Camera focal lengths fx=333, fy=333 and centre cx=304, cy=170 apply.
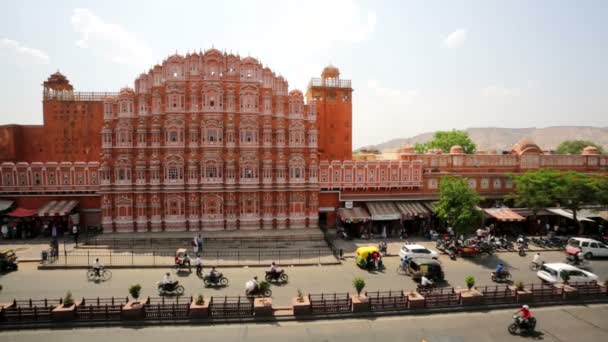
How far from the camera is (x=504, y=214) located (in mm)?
33219

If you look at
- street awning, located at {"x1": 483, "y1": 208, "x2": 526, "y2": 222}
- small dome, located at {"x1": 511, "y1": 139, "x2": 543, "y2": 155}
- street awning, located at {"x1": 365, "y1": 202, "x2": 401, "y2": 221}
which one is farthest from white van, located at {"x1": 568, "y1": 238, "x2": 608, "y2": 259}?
small dome, located at {"x1": 511, "y1": 139, "x2": 543, "y2": 155}

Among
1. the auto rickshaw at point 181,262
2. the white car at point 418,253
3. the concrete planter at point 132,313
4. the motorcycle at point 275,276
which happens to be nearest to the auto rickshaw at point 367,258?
the white car at point 418,253

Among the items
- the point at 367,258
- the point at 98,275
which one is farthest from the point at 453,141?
the point at 98,275

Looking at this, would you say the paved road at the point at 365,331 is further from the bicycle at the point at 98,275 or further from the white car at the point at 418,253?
the white car at the point at 418,253

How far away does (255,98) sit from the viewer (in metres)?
34.4

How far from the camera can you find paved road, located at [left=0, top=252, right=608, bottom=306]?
19.5m

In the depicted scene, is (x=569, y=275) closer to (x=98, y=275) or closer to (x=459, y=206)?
(x=459, y=206)

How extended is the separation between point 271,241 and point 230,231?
487cm

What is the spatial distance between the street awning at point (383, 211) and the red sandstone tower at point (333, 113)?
788cm

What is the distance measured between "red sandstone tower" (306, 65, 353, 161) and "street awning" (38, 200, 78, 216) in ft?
87.8

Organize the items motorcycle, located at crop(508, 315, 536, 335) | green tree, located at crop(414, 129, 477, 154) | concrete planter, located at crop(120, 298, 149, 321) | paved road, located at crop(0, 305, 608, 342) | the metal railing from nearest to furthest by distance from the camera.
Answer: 1. paved road, located at crop(0, 305, 608, 342)
2. motorcycle, located at crop(508, 315, 536, 335)
3. concrete planter, located at crop(120, 298, 149, 321)
4. the metal railing
5. green tree, located at crop(414, 129, 477, 154)

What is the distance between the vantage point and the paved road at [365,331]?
Result: 47.3ft

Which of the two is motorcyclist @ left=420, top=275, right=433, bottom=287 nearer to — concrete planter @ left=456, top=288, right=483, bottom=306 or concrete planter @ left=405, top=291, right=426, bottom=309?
concrete planter @ left=456, top=288, right=483, bottom=306

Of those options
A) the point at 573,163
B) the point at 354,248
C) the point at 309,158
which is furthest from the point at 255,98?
the point at 573,163
